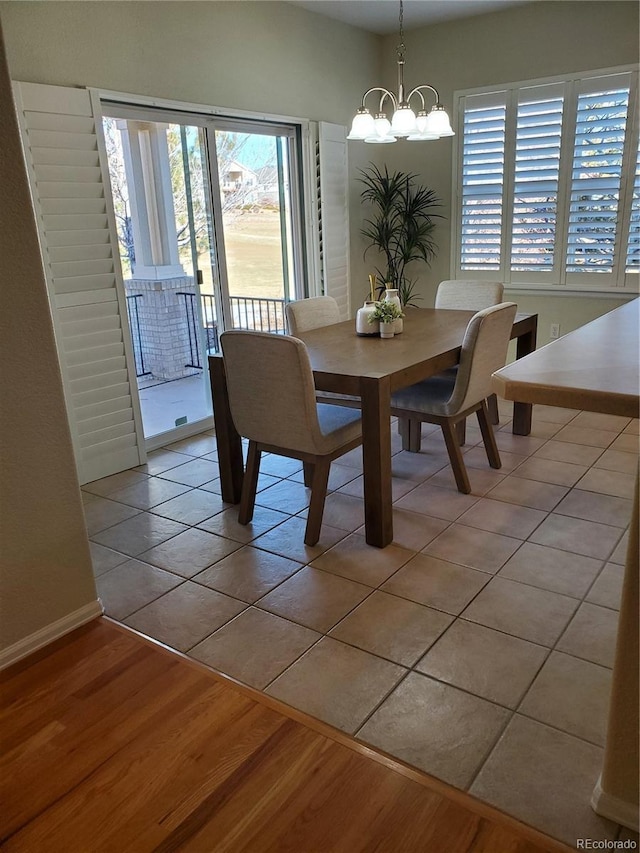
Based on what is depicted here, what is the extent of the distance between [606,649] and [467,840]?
0.87 meters

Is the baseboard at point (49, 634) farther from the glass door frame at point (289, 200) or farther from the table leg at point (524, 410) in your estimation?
the table leg at point (524, 410)

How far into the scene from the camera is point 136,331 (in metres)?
4.40

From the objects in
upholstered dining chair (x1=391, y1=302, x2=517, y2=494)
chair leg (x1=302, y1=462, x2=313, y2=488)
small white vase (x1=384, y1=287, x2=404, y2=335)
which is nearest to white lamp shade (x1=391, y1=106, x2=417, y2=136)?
small white vase (x1=384, y1=287, x2=404, y2=335)

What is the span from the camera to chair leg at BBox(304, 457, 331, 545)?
2727 millimetres

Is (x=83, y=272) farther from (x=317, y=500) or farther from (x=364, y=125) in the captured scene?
(x=317, y=500)

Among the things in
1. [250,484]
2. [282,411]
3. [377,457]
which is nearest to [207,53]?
[282,411]

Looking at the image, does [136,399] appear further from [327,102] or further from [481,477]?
[327,102]

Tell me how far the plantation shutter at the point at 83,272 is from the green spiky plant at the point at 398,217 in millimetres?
2481

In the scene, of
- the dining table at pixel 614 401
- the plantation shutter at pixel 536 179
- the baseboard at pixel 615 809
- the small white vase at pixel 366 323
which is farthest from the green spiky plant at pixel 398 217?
the baseboard at pixel 615 809

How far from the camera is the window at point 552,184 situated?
14.6ft

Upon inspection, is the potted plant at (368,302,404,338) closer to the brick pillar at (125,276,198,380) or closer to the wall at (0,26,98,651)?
the brick pillar at (125,276,198,380)

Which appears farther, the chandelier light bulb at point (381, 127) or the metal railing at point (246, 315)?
the metal railing at point (246, 315)

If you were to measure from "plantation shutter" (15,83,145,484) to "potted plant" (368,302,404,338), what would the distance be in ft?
4.54

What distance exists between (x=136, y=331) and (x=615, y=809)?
3810mm
